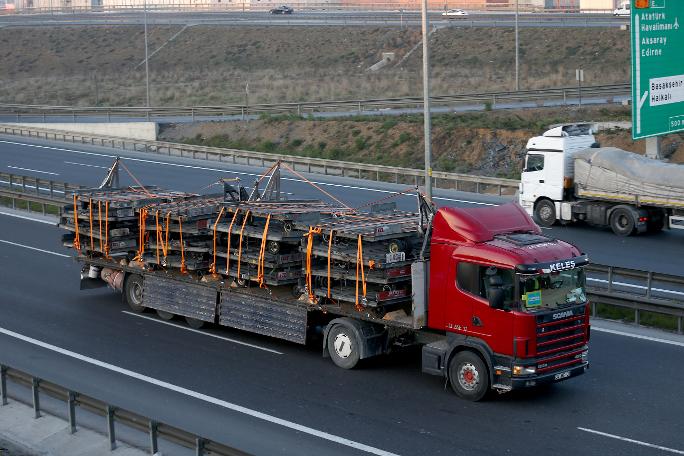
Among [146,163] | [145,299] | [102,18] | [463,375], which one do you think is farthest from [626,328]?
[102,18]

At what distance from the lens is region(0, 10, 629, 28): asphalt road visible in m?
94.0

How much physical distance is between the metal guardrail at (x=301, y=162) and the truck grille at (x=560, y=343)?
22.3 m

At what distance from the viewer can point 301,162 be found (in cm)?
4744

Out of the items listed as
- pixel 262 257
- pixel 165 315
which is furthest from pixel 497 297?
pixel 165 315

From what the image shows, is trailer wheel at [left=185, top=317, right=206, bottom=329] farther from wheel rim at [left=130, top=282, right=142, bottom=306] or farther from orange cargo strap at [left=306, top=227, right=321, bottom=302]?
orange cargo strap at [left=306, top=227, right=321, bottom=302]

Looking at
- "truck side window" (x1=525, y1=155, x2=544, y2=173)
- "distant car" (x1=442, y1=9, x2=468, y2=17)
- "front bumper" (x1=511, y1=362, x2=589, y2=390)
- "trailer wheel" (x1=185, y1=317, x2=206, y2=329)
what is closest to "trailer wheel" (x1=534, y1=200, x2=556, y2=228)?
"truck side window" (x1=525, y1=155, x2=544, y2=173)

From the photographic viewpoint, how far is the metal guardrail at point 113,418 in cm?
1312

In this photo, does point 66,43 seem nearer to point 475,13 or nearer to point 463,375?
point 475,13

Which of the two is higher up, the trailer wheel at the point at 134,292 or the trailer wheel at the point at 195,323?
the trailer wheel at the point at 134,292

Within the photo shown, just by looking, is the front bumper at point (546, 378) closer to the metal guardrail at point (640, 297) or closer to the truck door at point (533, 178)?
the metal guardrail at point (640, 297)

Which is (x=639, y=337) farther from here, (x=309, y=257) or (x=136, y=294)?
(x=136, y=294)

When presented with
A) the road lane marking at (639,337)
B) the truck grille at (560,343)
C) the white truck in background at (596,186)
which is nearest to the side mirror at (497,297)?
the truck grille at (560,343)

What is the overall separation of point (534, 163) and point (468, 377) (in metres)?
18.6

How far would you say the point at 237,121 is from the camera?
61.1 m
